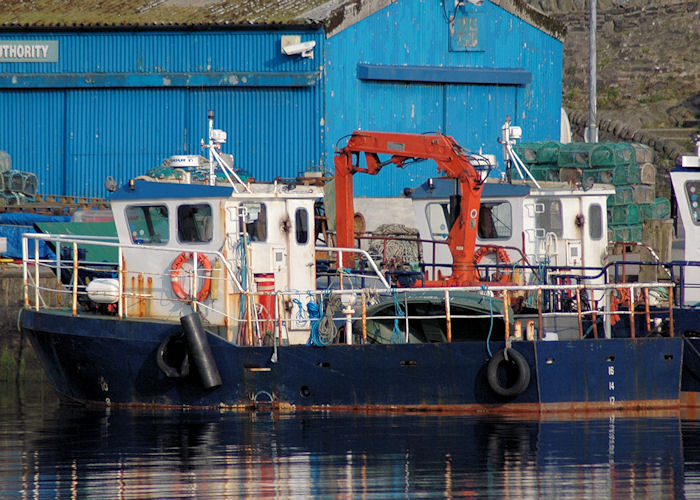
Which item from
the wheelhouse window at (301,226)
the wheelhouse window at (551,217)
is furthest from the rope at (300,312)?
the wheelhouse window at (551,217)

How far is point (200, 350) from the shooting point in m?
15.7

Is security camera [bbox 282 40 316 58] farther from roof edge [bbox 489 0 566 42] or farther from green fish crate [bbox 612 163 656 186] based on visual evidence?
green fish crate [bbox 612 163 656 186]

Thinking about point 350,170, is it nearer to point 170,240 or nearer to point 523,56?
point 170,240

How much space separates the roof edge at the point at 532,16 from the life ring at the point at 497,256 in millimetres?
11753

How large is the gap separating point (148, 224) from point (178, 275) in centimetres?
85

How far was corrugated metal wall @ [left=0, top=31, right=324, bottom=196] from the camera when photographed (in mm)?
27078

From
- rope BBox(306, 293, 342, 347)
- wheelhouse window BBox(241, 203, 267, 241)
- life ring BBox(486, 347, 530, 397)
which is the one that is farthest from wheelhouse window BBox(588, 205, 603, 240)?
wheelhouse window BBox(241, 203, 267, 241)

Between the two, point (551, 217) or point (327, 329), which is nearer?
point (327, 329)

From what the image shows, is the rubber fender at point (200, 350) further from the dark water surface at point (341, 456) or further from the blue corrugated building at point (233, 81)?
the blue corrugated building at point (233, 81)

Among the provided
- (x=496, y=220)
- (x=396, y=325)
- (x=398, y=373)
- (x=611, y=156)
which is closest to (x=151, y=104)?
(x=611, y=156)

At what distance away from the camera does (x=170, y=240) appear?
16.5 metres

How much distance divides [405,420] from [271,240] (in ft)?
9.95

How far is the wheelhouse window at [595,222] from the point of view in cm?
1952

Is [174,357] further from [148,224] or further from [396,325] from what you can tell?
[396,325]
